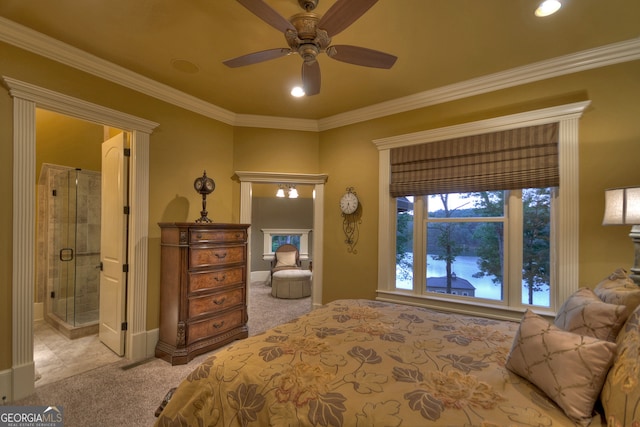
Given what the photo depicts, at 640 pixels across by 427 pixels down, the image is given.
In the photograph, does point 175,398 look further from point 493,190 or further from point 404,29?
point 493,190

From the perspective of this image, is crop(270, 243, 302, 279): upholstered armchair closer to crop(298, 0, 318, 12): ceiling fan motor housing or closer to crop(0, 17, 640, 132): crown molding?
crop(0, 17, 640, 132): crown molding

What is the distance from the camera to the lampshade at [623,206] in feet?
5.76

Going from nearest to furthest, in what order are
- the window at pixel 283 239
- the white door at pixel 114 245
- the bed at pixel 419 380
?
the bed at pixel 419 380, the white door at pixel 114 245, the window at pixel 283 239

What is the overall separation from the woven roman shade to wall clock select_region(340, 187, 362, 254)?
1.55ft

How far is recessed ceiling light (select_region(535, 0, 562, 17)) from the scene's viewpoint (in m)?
1.84

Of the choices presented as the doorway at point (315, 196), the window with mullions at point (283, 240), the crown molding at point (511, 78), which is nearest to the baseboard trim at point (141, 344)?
the doorway at point (315, 196)

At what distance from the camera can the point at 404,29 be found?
214 centimetres

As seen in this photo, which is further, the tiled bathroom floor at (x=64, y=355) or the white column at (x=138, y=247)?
the white column at (x=138, y=247)

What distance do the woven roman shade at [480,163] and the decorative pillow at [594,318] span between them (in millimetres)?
1508

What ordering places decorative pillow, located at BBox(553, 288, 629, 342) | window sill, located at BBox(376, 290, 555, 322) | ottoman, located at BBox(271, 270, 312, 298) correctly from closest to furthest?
decorative pillow, located at BBox(553, 288, 629, 342) < window sill, located at BBox(376, 290, 555, 322) < ottoman, located at BBox(271, 270, 312, 298)

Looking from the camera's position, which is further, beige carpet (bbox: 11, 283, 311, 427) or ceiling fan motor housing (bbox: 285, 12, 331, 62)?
beige carpet (bbox: 11, 283, 311, 427)

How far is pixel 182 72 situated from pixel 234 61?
1.18m

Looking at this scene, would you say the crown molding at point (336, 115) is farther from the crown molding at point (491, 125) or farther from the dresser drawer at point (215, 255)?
the dresser drawer at point (215, 255)

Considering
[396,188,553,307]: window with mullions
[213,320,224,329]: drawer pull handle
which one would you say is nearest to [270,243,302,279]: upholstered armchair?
[213,320,224,329]: drawer pull handle
